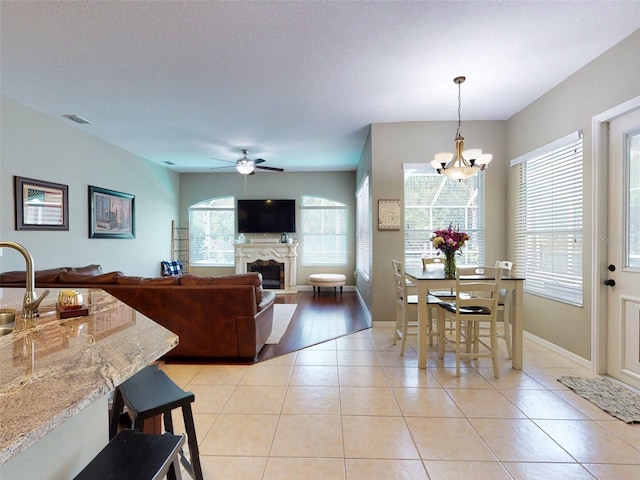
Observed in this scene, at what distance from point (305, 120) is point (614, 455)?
4.28m

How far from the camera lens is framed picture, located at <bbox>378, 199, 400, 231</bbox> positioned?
4.34 m

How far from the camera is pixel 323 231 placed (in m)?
7.56

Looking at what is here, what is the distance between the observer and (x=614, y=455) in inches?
70.9

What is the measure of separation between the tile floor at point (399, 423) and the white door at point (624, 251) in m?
0.35

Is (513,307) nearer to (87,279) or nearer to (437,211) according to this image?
(437,211)

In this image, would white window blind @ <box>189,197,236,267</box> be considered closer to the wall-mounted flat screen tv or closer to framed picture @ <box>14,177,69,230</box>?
A: the wall-mounted flat screen tv

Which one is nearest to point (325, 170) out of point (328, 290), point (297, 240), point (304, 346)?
point (297, 240)

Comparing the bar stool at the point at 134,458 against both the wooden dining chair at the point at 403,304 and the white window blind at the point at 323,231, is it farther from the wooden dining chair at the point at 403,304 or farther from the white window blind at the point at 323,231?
the white window blind at the point at 323,231

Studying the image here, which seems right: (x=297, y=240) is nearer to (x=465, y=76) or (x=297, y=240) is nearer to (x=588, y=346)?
(x=465, y=76)

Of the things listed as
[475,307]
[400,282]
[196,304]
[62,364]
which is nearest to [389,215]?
[400,282]

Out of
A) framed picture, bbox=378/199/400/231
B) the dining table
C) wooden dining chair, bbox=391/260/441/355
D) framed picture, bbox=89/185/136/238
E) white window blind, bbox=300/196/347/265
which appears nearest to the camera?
the dining table

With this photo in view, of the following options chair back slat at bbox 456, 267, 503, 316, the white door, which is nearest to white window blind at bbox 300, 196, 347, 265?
chair back slat at bbox 456, 267, 503, 316

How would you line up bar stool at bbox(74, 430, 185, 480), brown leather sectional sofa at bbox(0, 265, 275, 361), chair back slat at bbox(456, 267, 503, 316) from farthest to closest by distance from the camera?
brown leather sectional sofa at bbox(0, 265, 275, 361)
chair back slat at bbox(456, 267, 503, 316)
bar stool at bbox(74, 430, 185, 480)

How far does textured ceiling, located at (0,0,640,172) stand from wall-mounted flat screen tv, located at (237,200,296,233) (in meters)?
3.13
